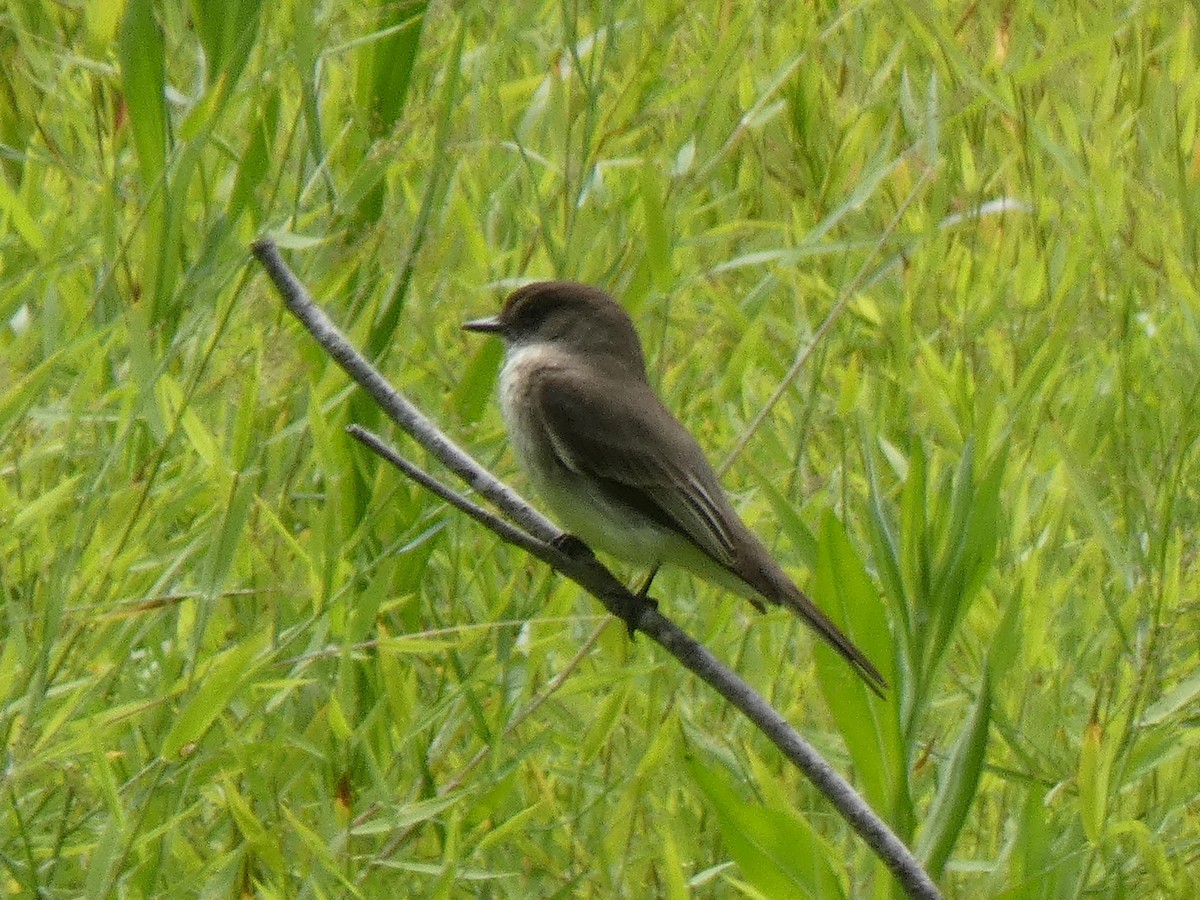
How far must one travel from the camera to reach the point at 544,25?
4.38 metres

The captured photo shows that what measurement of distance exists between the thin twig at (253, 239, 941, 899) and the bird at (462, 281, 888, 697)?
0.41 m

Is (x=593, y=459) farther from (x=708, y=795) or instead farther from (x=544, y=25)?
(x=708, y=795)

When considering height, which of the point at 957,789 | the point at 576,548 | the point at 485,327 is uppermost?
the point at 485,327

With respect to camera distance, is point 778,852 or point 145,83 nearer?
point 778,852

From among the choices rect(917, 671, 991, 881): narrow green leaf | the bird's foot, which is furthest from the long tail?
the bird's foot

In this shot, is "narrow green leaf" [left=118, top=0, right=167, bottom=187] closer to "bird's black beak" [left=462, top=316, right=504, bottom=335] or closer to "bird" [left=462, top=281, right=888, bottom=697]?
"bird" [left=462, top=281, right=888, bottom=697]

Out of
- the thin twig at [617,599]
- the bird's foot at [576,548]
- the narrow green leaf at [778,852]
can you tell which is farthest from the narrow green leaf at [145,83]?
the bird's foot at [576,548]

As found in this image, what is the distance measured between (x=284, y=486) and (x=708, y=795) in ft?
3.21

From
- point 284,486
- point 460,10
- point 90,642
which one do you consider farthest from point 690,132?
point 90,642

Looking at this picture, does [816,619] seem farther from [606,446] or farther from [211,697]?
[606,446]

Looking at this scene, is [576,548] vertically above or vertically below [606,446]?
below

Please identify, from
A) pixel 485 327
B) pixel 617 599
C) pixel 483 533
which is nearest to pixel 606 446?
pixel 485 327

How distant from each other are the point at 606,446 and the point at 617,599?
3.03 ft

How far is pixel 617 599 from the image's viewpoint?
272cm
